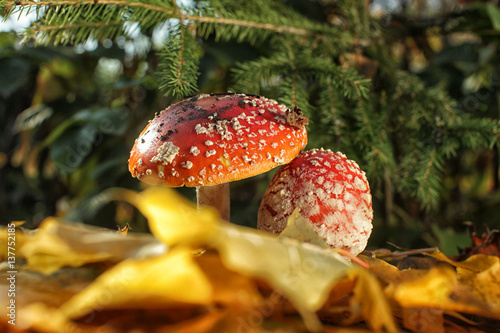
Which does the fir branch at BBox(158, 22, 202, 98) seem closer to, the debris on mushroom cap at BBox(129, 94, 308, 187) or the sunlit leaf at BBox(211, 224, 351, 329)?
the debris on mushroom cap at BBox(129, 94, 308, 187)

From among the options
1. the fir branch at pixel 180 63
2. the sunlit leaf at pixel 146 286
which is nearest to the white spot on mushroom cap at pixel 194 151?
the fir branch at pixel 180 63

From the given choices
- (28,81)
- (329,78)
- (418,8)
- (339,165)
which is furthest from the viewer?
(418,8)

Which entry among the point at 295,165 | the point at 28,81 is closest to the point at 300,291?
the point at 295,165

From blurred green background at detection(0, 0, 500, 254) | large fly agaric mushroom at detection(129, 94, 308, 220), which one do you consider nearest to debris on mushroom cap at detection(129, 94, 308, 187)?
large fly agaric mushroom at detection(129, 94, 308, 220)

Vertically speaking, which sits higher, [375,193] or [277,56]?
[277,56]

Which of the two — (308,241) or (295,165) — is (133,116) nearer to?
(295,165)

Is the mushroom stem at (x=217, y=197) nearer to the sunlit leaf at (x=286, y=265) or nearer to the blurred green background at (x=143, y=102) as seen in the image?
the blurred green background at (x=143, y=102)

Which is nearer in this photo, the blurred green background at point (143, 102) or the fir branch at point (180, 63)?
the fir branch at point (180, 63)

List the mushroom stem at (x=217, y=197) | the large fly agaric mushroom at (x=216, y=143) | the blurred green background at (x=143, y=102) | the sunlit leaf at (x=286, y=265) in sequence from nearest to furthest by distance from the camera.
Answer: the sunlit leaf at (x=286, y=265), the large fly agaric mushroom at (x=216, y=143), the mushroom stem at (x=217, y=197), the blurred green background at (x=143, y=102)
